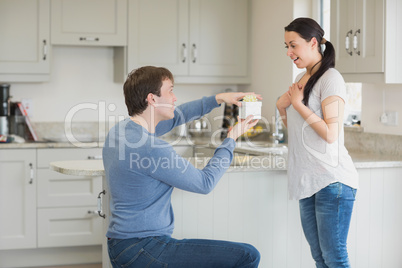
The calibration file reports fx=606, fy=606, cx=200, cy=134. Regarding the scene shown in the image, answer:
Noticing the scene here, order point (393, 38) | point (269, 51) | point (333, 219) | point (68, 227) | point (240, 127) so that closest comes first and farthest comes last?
point (240, 127) → point (333, 219) → point (393, 38) → point (68, 227) → point (269, 51)

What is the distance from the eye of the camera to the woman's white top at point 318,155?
2.37 m

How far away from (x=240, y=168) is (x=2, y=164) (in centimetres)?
200

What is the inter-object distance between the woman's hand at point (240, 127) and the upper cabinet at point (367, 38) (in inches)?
43.6

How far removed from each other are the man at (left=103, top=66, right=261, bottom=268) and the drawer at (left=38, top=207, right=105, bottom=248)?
Result: 2.17m

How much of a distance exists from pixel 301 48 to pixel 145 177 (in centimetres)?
86

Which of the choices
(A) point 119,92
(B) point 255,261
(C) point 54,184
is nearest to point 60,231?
(C) point 54,184

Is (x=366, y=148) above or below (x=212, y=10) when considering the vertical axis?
below

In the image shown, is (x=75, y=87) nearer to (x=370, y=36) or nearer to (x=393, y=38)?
(x=370, y=36)

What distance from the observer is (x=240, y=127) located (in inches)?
87.8

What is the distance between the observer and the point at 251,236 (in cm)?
283

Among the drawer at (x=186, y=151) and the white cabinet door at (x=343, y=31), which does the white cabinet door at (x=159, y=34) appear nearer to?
the drawer at (x=186, y=151)

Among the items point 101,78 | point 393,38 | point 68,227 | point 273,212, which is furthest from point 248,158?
point 101,78

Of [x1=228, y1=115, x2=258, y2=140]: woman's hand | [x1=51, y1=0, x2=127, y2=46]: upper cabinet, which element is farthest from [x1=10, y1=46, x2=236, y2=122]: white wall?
[x1=228, y1=115, x2=258, y2=140]: woman's hand

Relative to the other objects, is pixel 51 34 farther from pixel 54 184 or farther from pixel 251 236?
pixel 251 236
